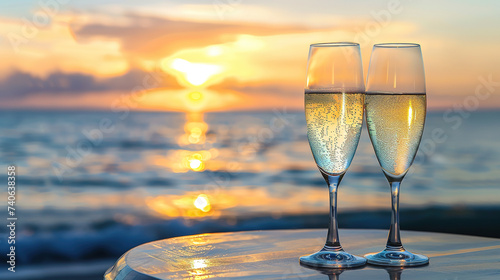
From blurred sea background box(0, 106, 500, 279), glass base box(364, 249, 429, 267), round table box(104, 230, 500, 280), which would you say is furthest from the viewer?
blurred sea background box(0, 106, 500, 279)

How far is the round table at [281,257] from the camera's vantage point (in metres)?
1.07

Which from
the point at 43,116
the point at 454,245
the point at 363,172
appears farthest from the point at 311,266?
the point at 43,116

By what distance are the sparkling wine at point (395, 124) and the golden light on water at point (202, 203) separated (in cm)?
854

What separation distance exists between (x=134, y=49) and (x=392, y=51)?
14716mm

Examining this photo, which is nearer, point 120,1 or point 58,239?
point 58,239

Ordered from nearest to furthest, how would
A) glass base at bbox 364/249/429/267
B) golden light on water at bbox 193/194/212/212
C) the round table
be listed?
the round table, glass base at bbox 364/249/429/267, golden light on water at bbox 193/194/212/212

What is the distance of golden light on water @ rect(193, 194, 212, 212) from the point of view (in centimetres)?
983

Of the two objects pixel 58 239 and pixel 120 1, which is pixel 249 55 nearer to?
pixel 120 1

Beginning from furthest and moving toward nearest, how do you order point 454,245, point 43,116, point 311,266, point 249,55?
1. point 43,116
2. point 249,55
3. point 454,245
4. point 311,266

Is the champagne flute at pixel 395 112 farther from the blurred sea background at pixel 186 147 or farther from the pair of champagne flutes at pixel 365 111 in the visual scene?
the blurred sea background at pixel 186 147

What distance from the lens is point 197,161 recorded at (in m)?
14.1

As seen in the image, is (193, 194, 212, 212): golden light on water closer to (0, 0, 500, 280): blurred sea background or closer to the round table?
(0, 0, 500, 280): blurred sea background

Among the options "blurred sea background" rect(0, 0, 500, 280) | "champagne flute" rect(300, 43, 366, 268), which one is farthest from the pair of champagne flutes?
"blurred sea background" rect(0, 0, 500, 280)

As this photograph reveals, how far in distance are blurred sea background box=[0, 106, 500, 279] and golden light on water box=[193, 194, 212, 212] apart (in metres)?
0.03
